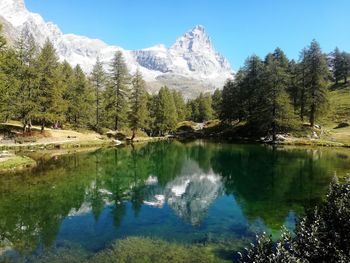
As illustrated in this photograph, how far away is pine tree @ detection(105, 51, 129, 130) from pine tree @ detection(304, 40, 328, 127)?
1907 inches

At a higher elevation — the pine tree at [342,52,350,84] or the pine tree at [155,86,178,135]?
the pine tree at [342,52,350,84]

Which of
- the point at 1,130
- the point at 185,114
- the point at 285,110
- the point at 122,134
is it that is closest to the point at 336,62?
the point at 185,114

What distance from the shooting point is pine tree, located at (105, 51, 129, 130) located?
95.8 m

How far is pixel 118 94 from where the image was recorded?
318ft

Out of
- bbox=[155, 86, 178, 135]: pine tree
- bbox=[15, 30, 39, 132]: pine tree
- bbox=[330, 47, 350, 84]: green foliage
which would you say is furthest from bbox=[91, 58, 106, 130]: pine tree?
bbox=[330, 47, 350, 84]: green foliage

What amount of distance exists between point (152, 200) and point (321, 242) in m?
21.3

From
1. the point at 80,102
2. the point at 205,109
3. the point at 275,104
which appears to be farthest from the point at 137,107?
the point at 205,109

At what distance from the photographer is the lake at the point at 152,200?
22.0 meters

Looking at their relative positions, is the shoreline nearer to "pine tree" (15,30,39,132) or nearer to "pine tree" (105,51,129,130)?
"pine tree" (15,30,39,132)

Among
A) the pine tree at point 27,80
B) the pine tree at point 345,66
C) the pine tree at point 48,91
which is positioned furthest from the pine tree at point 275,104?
the pine tree at point 345,66

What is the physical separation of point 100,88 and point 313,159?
6468cm

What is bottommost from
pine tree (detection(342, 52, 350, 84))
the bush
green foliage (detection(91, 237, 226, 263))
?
green foliage (detection(91, 237, 226, 263))

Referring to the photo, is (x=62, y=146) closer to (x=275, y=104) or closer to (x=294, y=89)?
(x=275, y=104)

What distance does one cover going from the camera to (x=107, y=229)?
2330cm
